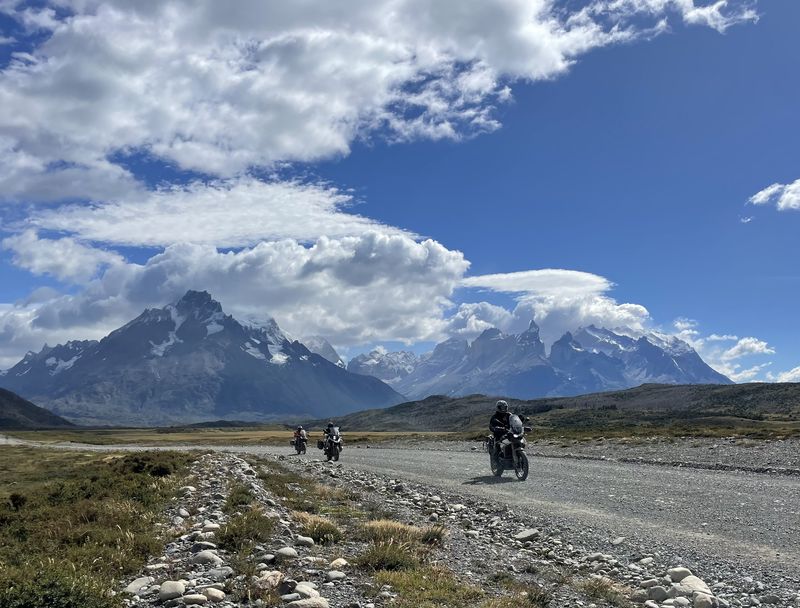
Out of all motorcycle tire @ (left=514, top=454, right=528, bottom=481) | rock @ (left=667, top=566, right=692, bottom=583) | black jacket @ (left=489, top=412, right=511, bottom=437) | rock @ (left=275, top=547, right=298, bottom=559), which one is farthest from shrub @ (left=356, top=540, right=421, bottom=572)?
black jacket @ (left=489, top=412, right=511, bottom=437)

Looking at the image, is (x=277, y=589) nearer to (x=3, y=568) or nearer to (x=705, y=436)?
(x=3, y=568)

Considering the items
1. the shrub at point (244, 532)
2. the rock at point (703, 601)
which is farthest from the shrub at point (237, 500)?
the rock at point (703, 601)

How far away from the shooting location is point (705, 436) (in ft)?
164

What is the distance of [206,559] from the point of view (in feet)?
35.2

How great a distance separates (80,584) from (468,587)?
17.9 ft

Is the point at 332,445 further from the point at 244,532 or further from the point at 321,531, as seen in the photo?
the point at 244,532

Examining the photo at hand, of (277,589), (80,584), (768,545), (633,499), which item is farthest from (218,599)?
(633,499)

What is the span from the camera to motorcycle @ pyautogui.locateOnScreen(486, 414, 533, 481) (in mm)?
26031

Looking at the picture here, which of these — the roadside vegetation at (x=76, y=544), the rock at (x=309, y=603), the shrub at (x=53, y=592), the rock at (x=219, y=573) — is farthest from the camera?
the rock at (x=219, y=573)

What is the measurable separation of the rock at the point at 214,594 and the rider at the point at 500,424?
765 inches

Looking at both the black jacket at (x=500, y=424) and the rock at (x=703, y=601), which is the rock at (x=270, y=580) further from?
the black jacket at (x=500, y=424)

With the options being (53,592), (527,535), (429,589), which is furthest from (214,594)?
(527,535)

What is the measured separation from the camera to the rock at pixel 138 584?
9219mm

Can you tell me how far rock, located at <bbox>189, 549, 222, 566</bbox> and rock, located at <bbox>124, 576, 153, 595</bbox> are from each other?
0.86 m
